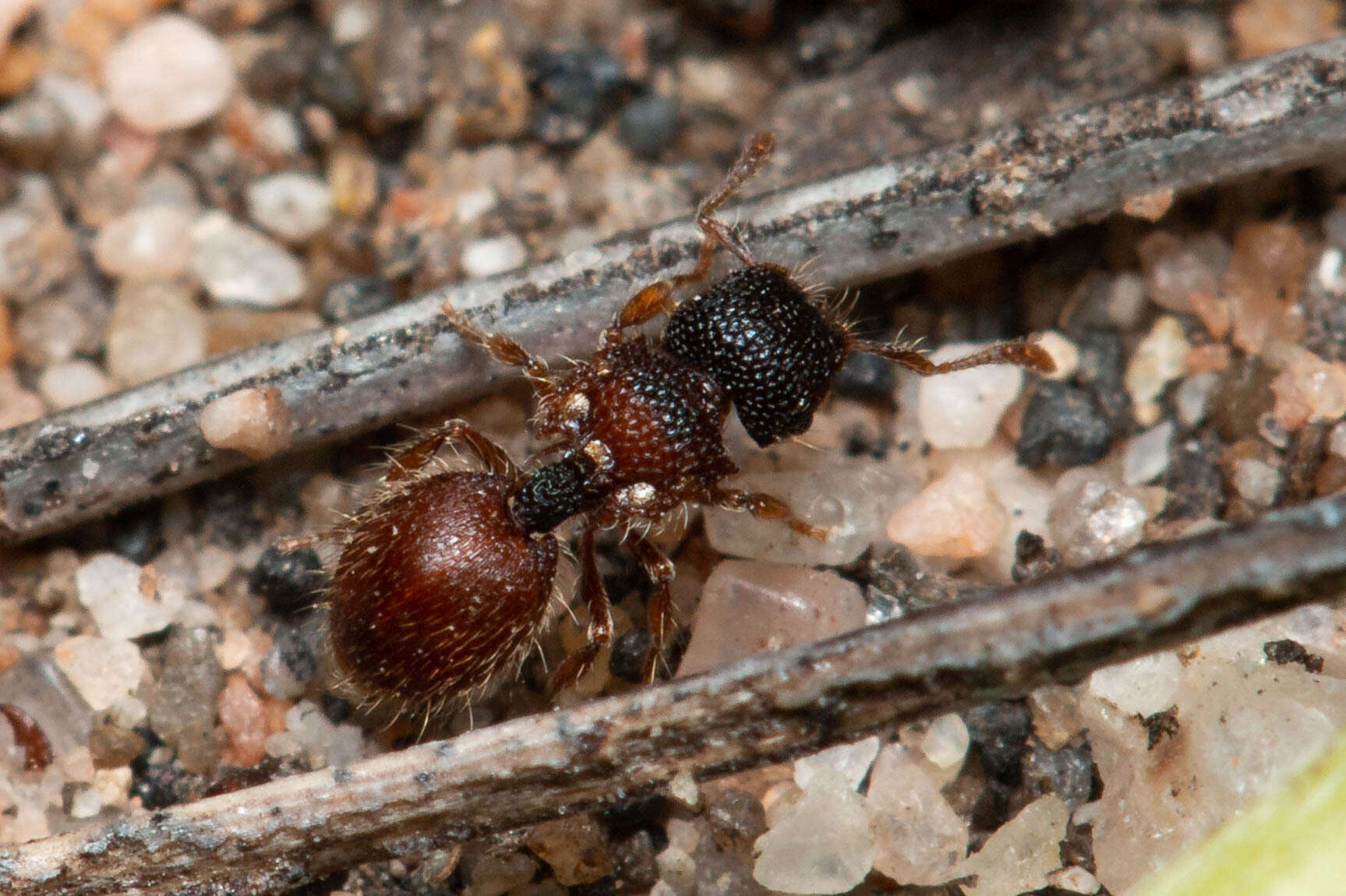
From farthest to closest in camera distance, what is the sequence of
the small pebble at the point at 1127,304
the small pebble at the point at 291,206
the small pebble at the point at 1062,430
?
the small pebble at the point at 291,206 → the small pebble at the point at 1127,304 → the small pebble at the point at 1062,430

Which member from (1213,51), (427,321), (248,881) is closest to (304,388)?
(427,321)

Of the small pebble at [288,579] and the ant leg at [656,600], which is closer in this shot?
the ant leg at [656,600]

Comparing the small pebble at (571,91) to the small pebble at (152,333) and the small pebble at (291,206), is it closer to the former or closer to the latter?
the small pebble at (291,206)

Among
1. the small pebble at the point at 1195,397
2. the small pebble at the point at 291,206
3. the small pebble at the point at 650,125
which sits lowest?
the small pebble at the point at 1195,397

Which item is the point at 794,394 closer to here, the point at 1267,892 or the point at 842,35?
the point at 842,35

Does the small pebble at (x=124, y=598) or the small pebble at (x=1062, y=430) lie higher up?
the small pebble at (x=1062, y=430)

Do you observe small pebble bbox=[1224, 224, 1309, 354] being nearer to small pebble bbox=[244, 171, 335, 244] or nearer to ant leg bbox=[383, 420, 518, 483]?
ant leg bbox=[383, 420, 518, 483]

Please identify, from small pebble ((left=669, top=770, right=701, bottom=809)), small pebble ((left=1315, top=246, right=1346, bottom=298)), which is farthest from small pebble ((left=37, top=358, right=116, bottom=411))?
small pebble ((left=1315, top=246, right=1346, bottom=298))

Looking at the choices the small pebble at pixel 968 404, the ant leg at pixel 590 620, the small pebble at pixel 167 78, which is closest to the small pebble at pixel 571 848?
the ant leg at pixel 590 620
